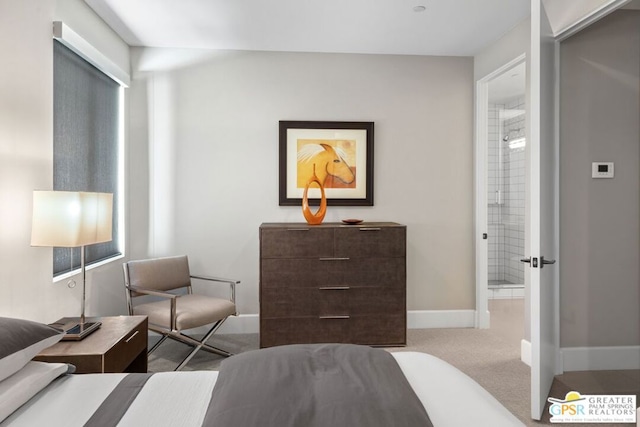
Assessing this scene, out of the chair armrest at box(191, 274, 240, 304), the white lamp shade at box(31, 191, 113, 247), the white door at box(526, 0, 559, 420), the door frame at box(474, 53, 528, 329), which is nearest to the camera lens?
the white lamp shade at box(31, 191, 113, 247)

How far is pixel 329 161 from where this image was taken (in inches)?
159

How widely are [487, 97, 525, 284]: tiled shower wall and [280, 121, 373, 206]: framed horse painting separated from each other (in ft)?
9.26

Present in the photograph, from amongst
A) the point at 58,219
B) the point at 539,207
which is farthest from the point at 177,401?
the point at 539,207

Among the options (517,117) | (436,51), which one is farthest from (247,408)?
(517,117)

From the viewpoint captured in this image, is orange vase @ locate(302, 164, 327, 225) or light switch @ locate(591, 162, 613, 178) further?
orange vase @ locate(302, 164, 327, 225)

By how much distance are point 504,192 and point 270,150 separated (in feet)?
12.3

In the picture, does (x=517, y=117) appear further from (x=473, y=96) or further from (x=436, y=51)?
(x=436, y=51)

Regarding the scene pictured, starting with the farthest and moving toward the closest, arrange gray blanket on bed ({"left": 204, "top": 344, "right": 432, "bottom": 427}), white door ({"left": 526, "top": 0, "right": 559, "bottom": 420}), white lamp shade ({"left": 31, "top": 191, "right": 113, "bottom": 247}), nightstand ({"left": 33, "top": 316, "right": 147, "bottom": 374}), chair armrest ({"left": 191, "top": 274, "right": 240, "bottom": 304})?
1. chair armrest ({"left": 191, "top": 274, "right": 240, "bottom": 304})
2. white door ({"left": 526, "top": 0, "right": 559, "bottom": 420})
3. white lamp shade ({"left": 31, "top": 191, "right": 113, "bottom": 247})
4. nightstand ({"left": 33, "top": 316, "right": 147, "bottom": 374})
5. gray blanket on bed ({"left": 204, "top": 344, "right": 432, "bottom": 427})

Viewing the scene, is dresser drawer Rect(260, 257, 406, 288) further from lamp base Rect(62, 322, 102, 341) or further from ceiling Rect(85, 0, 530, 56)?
ceiling Rect(85, 0, 530, 56)

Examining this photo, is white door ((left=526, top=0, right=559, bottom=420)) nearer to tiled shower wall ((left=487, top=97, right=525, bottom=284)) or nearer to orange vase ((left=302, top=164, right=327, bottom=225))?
orange vase ((left=302, top=164, right=327, bottom=225))

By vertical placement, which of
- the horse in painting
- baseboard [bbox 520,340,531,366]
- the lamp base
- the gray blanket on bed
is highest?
the horse in painting

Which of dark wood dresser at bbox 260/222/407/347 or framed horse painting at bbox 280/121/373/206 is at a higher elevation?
framed horse painting at bbox 280/121/373/206

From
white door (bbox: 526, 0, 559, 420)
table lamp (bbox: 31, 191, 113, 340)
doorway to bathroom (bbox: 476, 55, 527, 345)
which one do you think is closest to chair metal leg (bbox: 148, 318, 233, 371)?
table lamp (bbox: 31, 191, 113, 340)

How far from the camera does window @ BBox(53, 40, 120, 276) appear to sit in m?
2.78
